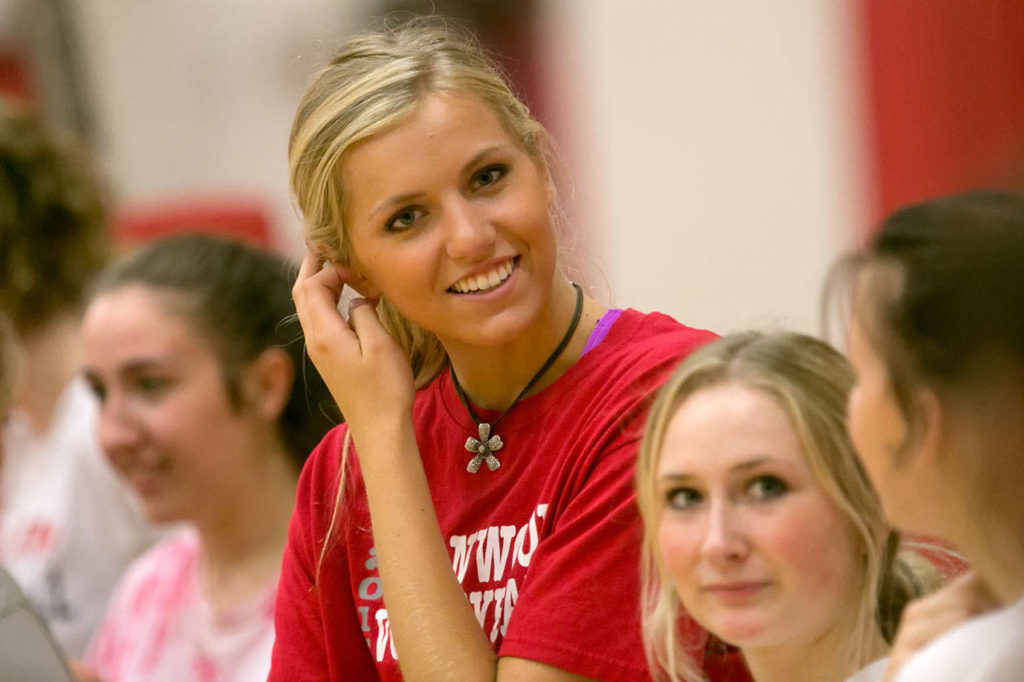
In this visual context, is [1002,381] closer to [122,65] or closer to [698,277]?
[698,277]

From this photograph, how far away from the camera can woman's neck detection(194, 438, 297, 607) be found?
7.18ft

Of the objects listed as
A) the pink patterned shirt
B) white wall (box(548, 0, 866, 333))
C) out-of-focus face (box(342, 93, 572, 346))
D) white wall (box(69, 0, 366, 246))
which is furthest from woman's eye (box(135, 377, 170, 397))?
white wall (box(69, 0, 366, 246))

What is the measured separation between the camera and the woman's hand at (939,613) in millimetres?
938

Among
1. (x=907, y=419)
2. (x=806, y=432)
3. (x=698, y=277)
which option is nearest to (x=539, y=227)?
(x=806, y=432)

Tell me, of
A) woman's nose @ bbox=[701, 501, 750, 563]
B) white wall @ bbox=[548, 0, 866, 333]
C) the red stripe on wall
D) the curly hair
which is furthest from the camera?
white wall @ bbox=[548, 0, 866, 333]

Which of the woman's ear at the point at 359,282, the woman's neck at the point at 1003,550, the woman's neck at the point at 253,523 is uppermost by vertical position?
the woman's ear at the point at 359,282

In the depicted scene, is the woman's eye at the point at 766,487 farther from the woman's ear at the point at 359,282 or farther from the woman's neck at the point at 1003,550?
the woman's ear at the point at 359,282

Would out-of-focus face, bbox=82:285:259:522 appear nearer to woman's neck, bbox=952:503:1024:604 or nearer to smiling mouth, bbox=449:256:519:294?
smiling mouth, bbox=449:256:519:294

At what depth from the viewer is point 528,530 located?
137cm

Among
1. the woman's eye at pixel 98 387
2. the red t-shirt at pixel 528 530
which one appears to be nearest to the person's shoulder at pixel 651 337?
the red t-shirt at pixel 528 530

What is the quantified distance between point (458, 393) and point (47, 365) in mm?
1570

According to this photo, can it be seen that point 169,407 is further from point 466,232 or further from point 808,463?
point 808,463

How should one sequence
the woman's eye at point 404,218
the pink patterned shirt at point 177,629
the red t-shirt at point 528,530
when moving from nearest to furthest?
the red t-shirt at point 528,530
the woman's eye at point 404,218
the pink patterned shirt at point 177,629

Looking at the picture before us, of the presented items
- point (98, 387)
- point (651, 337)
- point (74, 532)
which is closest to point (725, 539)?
point (651, 337)
